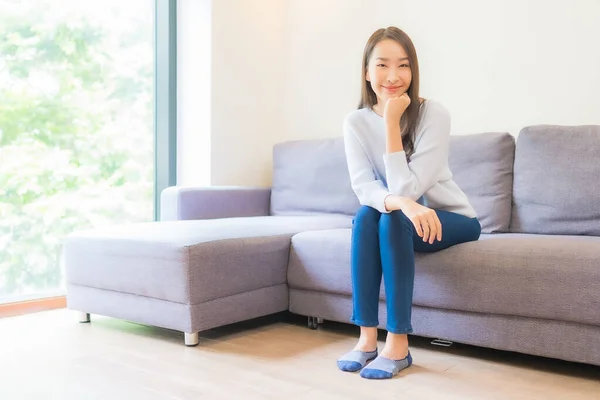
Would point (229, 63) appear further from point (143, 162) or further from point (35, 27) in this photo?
point (35, 27)

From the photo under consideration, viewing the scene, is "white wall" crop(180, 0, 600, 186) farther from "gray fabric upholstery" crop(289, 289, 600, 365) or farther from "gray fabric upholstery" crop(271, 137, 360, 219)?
"gray fabric upholstery" crop(289, 289, 600, 365)

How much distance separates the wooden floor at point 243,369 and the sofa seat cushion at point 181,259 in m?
0.19

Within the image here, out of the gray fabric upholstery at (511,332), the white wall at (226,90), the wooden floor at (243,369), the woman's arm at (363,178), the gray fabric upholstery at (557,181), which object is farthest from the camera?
the white wall at (226,90)

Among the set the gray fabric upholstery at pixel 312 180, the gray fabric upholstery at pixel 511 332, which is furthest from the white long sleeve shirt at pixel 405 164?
the gray fabric upholstery at pixel 312 180

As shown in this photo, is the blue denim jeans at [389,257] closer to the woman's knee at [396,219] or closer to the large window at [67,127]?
the woman's knee at [396,219]

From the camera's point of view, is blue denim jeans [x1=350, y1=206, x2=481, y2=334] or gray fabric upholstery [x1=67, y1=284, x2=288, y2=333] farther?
gray fabric upholstery [x1=67, y1=284, x2=288, y2=333]

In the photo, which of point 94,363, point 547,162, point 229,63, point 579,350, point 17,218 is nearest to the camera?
point 579,350

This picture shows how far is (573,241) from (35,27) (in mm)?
2529

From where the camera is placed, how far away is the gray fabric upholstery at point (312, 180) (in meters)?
3.02

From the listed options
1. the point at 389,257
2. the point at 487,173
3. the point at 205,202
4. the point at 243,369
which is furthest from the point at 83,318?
the point at 487,173

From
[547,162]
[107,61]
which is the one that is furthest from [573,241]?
[107,61]

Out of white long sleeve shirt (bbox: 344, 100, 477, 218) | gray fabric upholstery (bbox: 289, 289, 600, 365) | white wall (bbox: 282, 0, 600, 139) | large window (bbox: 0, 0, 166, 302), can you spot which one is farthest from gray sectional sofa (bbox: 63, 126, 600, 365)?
large window (bbox: 0, 0, 166, 302)

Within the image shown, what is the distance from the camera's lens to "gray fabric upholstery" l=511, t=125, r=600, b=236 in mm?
2266

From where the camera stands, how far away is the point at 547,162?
238 cm
